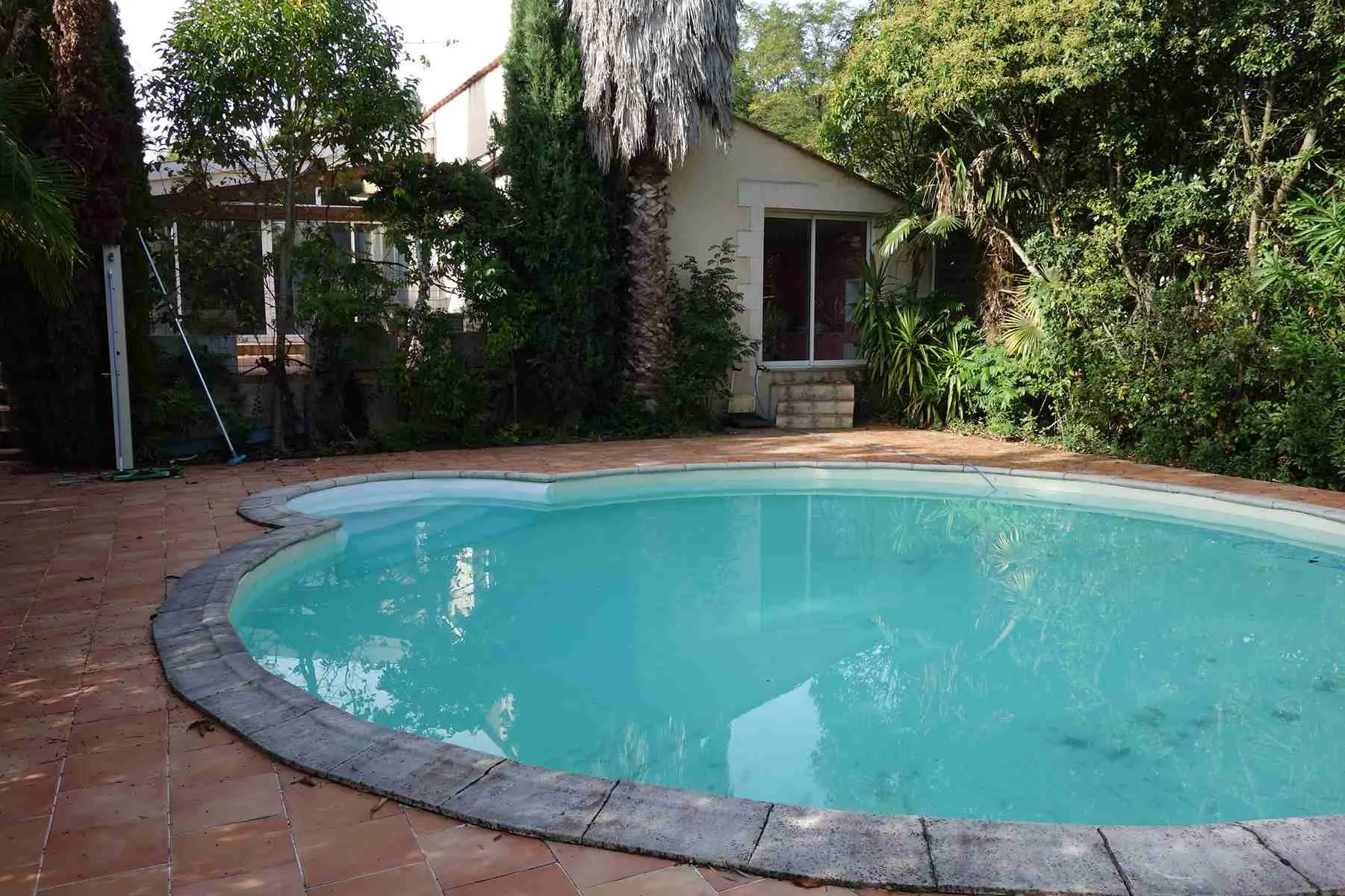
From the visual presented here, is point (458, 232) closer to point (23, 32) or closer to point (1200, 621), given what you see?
point (23, 32)

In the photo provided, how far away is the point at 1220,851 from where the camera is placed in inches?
90.9

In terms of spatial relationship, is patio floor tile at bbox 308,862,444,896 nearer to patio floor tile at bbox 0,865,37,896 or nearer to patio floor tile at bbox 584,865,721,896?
patio floor tile at bbox 584,865,721,896

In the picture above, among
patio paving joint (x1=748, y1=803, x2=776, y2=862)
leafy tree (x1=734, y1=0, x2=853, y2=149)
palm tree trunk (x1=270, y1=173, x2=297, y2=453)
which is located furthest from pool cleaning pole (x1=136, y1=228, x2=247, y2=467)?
leafy tree (x1=734, y1=0, x2=853, y2=149)

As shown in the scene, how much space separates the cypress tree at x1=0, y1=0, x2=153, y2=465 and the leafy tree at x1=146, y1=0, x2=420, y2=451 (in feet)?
1.75

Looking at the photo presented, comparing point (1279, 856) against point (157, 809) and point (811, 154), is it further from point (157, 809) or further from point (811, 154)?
point (811, 154)

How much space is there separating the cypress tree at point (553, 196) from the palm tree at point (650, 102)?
25 cm

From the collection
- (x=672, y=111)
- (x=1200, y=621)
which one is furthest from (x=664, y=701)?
(x=672, y=111)

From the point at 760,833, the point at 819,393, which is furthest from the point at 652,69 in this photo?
the point at 760,833

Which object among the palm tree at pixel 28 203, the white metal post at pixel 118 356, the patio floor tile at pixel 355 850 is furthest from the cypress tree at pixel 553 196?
the patio floor tile at pixel 355 850

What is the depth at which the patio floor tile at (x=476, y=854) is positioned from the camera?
229 centimetres

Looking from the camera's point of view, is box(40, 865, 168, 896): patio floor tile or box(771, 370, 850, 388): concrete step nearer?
box(40, 865, 168, 896): patio floor tile

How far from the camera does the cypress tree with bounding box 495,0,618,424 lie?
9945mm

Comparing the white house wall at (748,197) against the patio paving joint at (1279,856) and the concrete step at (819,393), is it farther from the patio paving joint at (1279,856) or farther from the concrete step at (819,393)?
the patio paving joint at (1279,856)

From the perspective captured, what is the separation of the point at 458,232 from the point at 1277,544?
773 centimetres
